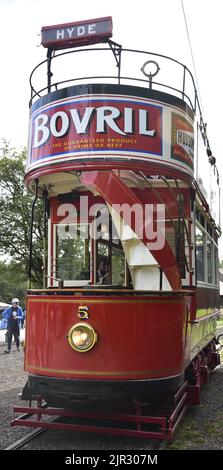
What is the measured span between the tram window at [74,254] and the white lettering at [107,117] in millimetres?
1519

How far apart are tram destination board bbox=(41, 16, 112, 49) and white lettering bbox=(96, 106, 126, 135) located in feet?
4.29

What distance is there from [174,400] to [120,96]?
3.31 m

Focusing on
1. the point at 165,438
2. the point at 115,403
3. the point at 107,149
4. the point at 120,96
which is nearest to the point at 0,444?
the point at 115,403

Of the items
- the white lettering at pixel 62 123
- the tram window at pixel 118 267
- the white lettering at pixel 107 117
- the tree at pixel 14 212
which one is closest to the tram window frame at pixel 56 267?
the tram window at pixel 118 267

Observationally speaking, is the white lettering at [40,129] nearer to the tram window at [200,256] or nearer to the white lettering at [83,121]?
the white lettering at [83,121]

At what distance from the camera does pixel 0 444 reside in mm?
5387

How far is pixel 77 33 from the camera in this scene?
6.34 m

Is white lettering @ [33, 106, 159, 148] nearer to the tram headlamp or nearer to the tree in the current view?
the tram headlamp

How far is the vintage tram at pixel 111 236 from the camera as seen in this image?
5000 millimetres

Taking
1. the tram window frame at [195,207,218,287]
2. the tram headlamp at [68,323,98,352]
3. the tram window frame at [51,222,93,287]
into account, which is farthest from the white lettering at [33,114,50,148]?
the tram window frame at [195,207,218,287]

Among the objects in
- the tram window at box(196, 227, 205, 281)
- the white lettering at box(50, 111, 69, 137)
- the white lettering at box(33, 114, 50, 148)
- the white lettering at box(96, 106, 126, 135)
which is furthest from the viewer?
the tram window at box(196, 227, 205, 281)

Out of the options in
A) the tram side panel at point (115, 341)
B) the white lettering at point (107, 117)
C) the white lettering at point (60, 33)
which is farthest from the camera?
the white lettering at point (60, 33)

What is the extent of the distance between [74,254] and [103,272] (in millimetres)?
440

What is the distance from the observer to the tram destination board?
6238 mm
